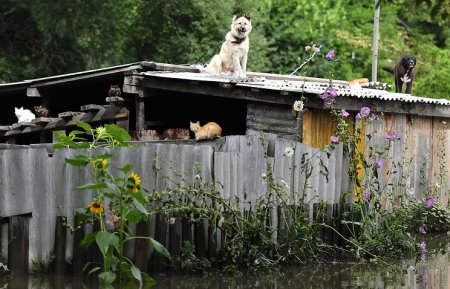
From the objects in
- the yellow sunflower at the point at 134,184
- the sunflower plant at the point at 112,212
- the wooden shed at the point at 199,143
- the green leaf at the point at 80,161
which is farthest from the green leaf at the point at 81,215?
the yellow sunflower at the point at 134,184

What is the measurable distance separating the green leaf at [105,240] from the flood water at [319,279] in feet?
2.82

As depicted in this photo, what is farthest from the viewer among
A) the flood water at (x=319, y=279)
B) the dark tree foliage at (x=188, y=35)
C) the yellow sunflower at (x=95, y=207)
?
the dark tree foliage at (x=188, y=35)

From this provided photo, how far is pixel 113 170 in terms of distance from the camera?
12.1 m

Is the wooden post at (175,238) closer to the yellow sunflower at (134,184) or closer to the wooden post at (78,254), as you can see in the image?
the wooden post at (78,254)

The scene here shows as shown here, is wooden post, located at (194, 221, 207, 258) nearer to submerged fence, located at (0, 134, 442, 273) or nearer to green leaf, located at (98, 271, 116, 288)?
submerged fence, located at (0, 134, 442, 273)

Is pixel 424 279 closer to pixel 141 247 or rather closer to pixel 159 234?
pixel 159 234

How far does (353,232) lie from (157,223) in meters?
3.21

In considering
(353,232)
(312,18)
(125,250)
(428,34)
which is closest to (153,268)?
(125,250)

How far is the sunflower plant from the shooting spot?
1097 centimetres

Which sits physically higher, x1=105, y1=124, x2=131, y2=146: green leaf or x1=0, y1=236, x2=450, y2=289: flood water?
x1=105, y1=124, x2=131, y2=146: green leaf

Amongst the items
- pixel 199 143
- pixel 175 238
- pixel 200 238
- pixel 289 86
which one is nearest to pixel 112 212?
pixel 175 238

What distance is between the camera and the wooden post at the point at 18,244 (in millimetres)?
11742

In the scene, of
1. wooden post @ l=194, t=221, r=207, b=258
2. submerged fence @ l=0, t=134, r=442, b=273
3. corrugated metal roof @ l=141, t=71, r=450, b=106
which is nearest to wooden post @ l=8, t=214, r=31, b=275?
submerged fence @ l=0, t=134, r=442, b=273

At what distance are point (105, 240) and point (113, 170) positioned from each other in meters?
1.43
